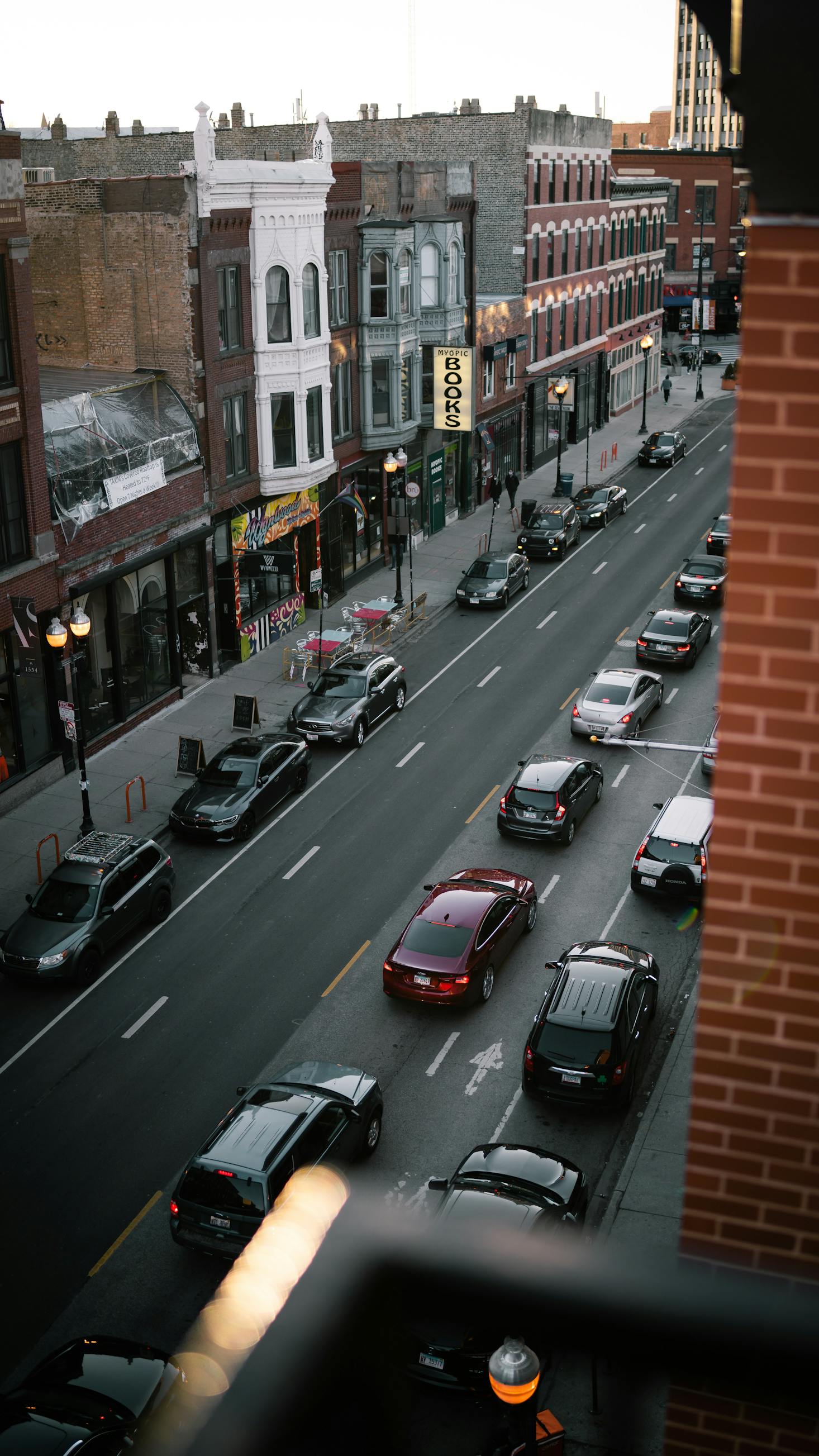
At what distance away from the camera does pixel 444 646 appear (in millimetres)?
42344

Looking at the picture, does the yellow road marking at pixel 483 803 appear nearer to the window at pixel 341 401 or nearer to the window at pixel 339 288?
the window at pixel 341 401

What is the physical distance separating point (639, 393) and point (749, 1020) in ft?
280

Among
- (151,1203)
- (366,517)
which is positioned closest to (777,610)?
(151,1203)

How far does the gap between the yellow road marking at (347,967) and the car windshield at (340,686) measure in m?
10.7

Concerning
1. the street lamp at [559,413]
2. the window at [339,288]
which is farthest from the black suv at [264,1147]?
the street lamp at [559,413]

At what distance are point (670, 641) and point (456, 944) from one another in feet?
61.1

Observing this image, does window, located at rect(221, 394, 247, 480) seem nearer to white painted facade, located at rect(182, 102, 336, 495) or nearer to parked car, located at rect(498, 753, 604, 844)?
white painted facade, located at rect(182, 102, 336, 495)

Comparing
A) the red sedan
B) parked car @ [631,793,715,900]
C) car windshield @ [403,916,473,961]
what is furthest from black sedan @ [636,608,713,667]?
car windshield @ [403,916,473,961]

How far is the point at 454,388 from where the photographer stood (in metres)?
50.6

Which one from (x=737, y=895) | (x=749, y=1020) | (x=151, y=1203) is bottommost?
(x=151, y=1203)

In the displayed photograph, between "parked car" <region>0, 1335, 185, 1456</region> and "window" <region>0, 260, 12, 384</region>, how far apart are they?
2064 centimetres

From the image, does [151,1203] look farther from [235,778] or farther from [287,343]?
[287,343]

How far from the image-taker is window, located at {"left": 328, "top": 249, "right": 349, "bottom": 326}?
4403 cm

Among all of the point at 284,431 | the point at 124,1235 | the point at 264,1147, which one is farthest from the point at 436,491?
the point at 124,1235
